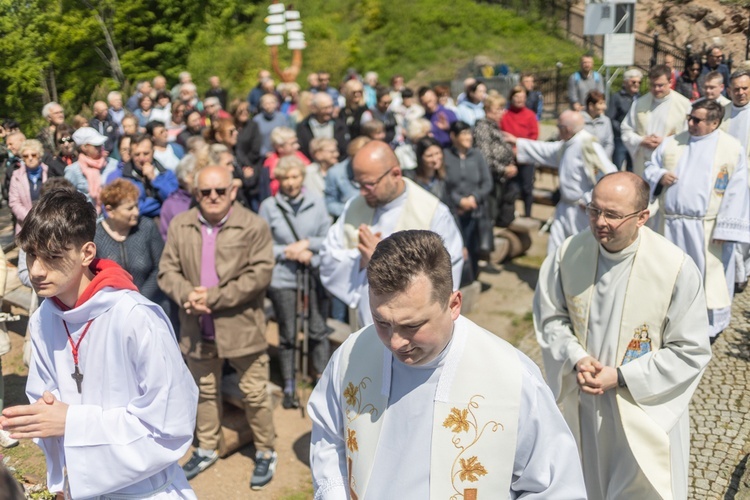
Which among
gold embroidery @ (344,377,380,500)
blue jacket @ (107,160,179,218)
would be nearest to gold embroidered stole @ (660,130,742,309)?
gold embroidery @ (344,377,380,500)

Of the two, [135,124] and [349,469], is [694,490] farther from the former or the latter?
[135,124]

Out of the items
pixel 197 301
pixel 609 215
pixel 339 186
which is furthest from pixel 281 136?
pixel 609 215

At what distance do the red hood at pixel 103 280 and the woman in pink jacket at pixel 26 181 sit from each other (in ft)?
13.6

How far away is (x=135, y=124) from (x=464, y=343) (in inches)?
288

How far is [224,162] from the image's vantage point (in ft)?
21.2

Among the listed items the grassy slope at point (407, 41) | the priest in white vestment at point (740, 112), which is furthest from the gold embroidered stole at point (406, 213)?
the grassy slope at point (407, 41)

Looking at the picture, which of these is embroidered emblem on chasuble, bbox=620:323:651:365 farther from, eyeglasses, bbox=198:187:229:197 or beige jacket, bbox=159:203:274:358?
eyeglasses, bbox=198:187:229:197

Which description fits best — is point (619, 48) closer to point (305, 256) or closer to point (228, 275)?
point (305, 256)

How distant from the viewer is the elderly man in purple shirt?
31.3ft

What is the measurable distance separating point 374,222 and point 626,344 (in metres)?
1.94

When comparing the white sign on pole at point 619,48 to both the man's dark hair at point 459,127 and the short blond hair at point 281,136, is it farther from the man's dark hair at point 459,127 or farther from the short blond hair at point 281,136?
the short blond hair at point 281,136

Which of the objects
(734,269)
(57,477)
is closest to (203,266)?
(57,477)

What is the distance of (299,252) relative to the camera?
18.8ft

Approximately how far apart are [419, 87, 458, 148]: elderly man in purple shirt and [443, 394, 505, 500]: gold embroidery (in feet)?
23.0
